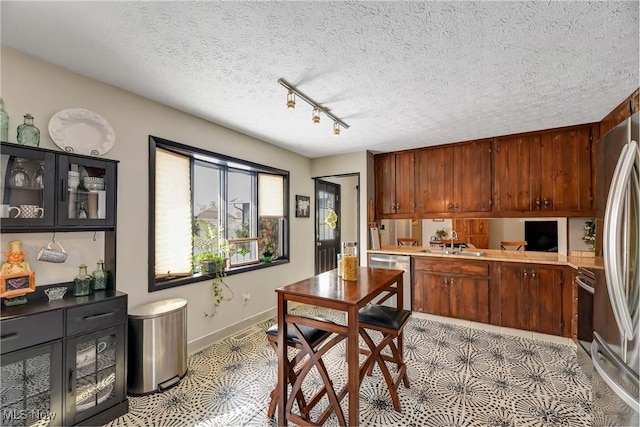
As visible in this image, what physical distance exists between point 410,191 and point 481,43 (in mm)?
2823

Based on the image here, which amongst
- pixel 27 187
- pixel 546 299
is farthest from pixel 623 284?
pixel 27 187

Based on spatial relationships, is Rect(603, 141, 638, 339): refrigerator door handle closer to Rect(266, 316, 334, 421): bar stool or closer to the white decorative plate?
Rect(266, 316, 334, 421): bar stool

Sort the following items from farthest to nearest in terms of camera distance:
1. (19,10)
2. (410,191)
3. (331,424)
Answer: (410,191), (331,424), (19,10)

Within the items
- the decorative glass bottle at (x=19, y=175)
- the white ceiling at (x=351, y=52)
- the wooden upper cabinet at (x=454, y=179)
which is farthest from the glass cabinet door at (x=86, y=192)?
the wooden upper cabinet at (x=454, y=179)

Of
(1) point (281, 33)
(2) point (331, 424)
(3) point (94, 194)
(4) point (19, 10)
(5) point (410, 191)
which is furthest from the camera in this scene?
(5) point (410, 191)

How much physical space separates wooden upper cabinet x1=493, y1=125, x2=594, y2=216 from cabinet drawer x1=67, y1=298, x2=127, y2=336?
4.43 meters

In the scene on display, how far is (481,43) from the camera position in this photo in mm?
1705

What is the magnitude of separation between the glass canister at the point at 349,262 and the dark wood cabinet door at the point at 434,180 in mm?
2585

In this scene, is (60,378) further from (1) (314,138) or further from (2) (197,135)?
(1) (314,138)

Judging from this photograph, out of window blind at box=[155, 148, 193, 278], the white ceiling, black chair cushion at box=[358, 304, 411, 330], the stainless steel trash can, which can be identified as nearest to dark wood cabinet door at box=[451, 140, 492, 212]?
the white ceiling

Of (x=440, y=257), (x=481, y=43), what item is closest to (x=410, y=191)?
(x=440, y=257)

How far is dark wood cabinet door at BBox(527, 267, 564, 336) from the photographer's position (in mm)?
3146

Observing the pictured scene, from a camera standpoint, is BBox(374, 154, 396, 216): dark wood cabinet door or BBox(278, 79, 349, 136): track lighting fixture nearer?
BBox(278, 79, 349, 136): track lighting fixture

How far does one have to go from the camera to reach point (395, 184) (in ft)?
14.8
